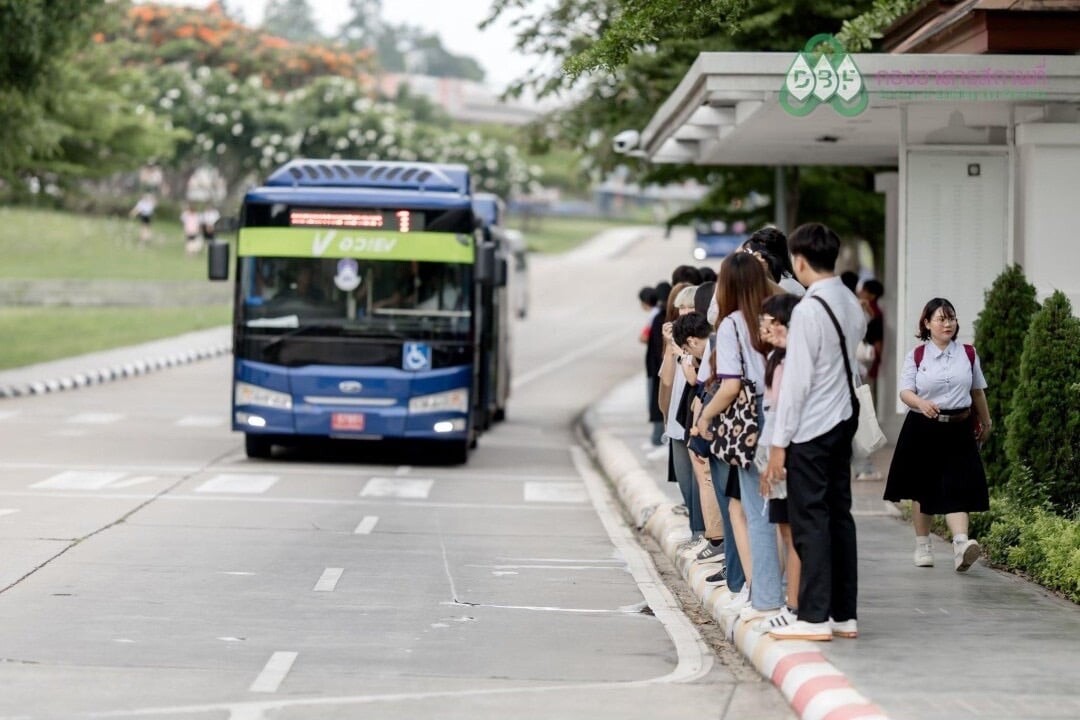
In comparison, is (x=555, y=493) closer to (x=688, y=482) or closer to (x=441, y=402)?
(x=441, y=402)

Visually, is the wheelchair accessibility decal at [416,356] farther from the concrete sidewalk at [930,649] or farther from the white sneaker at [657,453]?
the concrete sidewalk at [930,649]

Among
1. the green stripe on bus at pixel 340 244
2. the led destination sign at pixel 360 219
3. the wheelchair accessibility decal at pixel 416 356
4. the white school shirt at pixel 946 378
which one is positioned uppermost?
the led destination sign at pixel 360 219

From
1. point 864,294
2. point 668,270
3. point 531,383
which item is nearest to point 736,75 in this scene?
point 864,294

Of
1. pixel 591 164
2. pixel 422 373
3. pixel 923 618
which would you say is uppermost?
pixel 591 164

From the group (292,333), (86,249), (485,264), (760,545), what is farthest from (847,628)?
(86,249)

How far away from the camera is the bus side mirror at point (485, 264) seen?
19.6 m

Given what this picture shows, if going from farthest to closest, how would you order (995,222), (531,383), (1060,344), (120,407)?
(531,383) < (120,407) < (995,222) < (1060,344)

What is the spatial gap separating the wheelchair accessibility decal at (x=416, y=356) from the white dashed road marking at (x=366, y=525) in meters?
4.43

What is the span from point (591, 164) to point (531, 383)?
340 inches

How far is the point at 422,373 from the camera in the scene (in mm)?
20047

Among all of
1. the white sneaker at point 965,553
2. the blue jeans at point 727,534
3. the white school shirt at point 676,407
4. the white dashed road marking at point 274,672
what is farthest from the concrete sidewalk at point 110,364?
the white dashed road marking at point 274,672

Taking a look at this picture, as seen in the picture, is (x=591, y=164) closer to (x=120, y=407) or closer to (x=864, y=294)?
(x=120, y=407)

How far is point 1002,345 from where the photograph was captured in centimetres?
1413

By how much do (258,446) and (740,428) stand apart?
467 inches
